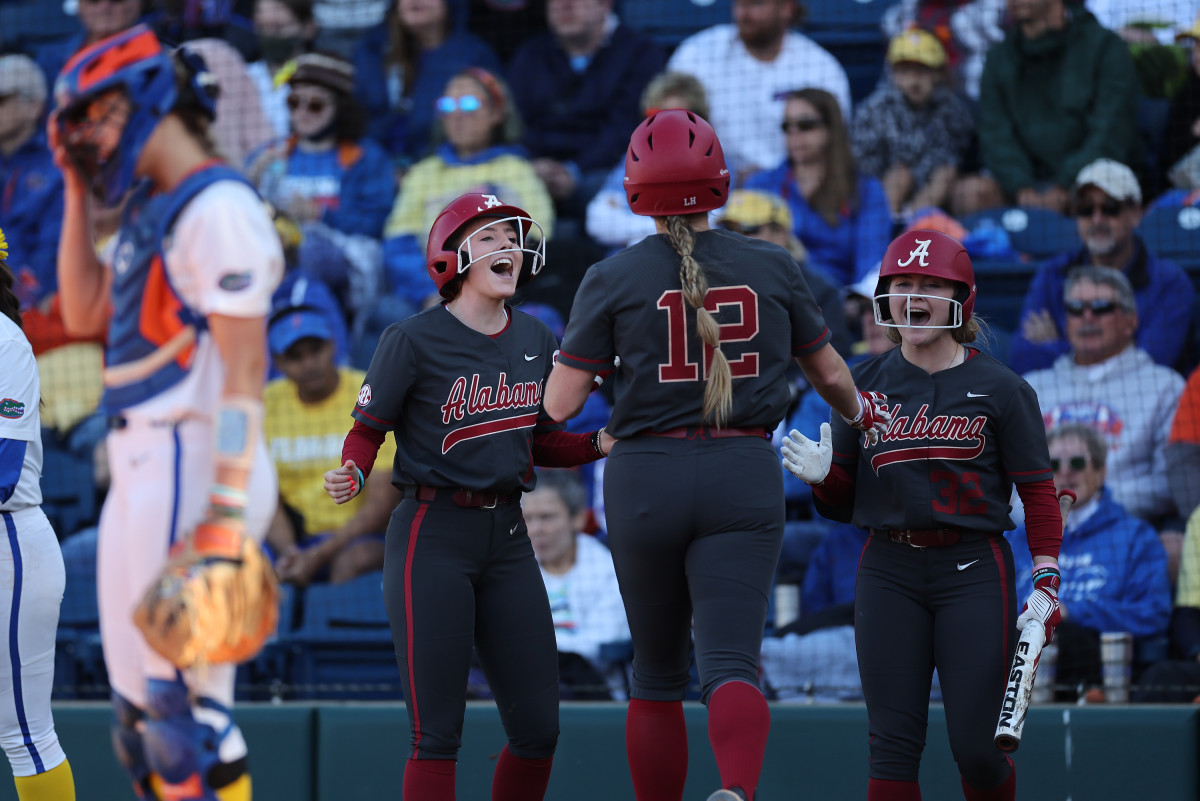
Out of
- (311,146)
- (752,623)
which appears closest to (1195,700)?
(752,623)

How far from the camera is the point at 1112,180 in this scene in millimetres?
5535

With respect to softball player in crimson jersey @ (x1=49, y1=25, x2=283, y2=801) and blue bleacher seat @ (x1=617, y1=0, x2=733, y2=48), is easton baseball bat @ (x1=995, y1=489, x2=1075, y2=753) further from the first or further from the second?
blue bleacher seat @ (x1=617, y1=0, x2=733, y2=48)

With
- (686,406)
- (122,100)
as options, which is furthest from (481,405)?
(122,100)

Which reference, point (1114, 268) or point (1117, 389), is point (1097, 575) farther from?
point (1114, 268)

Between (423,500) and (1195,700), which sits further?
(1195,700)

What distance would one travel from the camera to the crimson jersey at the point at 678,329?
2580 millimetres

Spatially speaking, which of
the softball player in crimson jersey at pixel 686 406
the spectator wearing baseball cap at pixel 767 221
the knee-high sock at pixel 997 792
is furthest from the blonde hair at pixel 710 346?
the spectator wearing baseball cap at pixel 767 221

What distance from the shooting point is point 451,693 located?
285 centimetres

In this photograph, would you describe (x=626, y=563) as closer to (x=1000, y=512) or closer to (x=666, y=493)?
(x=666, y=493)

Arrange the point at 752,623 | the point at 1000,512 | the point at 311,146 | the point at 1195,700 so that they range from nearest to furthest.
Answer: the point at 752,623 → the point at 1000,512 → the point at 1195,700 → the point at 311,146

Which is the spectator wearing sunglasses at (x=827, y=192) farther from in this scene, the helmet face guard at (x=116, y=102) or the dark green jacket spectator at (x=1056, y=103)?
the helmet face guard at (x=116, y=102)

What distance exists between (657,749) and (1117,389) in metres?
3.38

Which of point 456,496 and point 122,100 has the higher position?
point 122,100

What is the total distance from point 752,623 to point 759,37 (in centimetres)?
438
